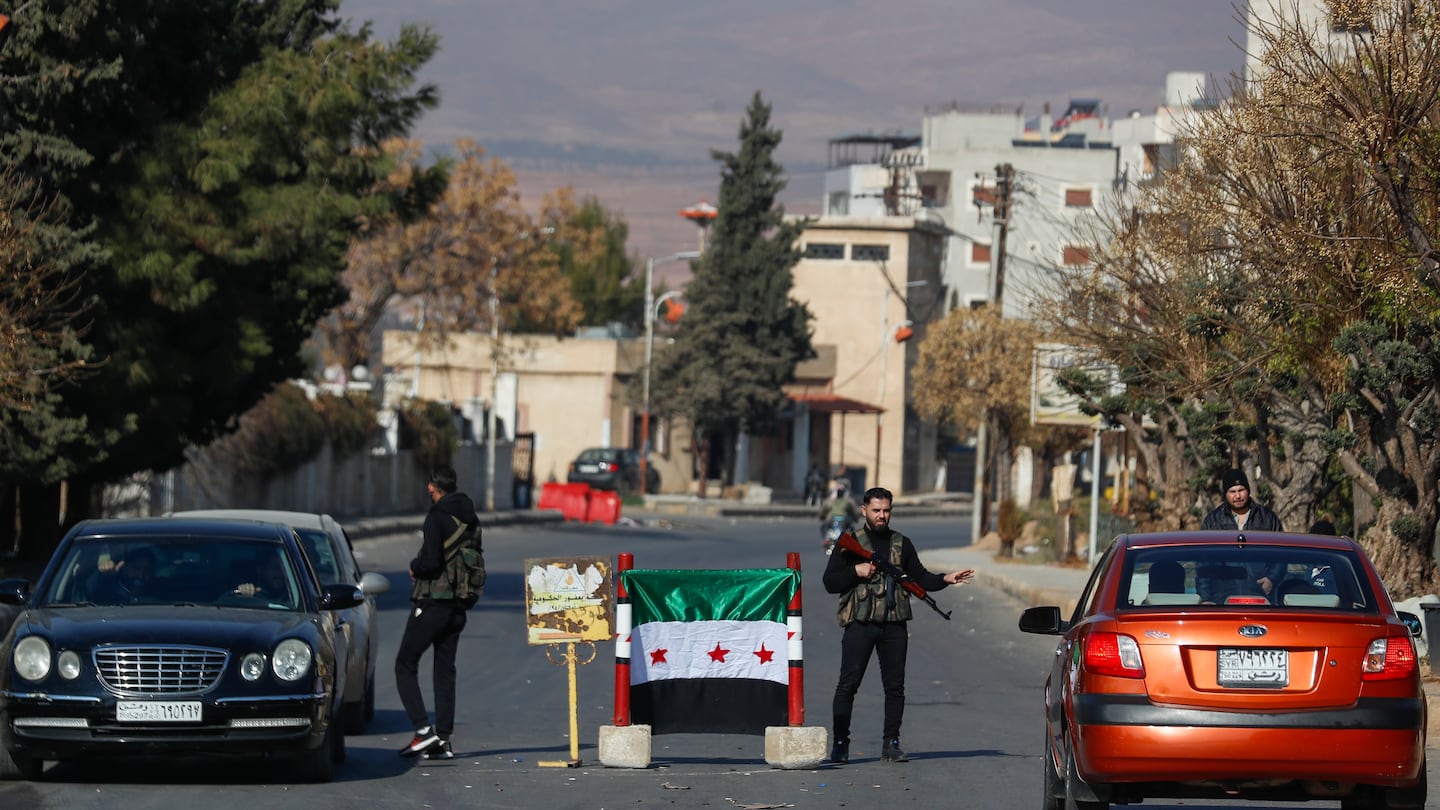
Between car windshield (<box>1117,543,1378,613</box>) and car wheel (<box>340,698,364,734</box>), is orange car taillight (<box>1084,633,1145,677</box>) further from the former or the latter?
car wheel (<box>340,698,364,734</box>)

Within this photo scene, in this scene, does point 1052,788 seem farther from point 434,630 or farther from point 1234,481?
point 1234,481

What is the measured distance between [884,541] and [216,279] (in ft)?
50.8

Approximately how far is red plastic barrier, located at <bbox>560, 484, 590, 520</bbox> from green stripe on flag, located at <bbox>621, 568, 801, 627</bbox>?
4485cm

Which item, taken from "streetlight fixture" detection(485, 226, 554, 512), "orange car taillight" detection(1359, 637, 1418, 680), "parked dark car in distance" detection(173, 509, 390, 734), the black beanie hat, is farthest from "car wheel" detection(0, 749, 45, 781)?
"streetlight fixture" detection(485, 226, 554, 512)

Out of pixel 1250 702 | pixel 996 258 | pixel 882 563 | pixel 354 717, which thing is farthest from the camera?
pixel 996 258

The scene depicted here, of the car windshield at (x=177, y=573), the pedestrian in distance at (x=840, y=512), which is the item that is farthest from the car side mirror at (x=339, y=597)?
the pedestrian in distance at (x=840, y=512)

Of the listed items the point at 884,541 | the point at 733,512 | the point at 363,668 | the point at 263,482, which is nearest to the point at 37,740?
the point at 363,668

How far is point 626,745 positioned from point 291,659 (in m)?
2.31

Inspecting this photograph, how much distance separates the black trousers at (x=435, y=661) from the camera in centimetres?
1342

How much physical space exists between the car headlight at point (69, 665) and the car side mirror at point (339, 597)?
177 centimetres

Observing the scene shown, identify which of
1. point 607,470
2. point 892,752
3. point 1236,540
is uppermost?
point 1236,540

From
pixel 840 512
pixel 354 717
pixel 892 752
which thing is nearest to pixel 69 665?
pixel 354 717

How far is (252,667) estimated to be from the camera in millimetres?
11477

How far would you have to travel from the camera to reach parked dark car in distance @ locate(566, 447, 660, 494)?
7162 centimetres
